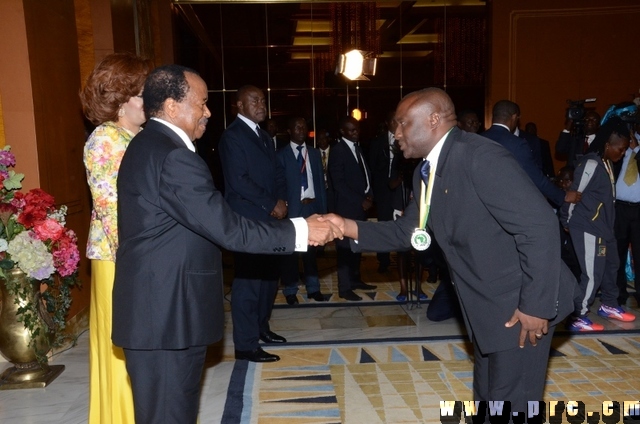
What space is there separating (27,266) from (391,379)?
2.74 m

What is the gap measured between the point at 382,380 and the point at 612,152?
310 centimetres

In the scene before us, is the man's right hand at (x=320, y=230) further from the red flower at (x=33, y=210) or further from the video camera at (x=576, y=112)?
the video camera at (x=576, y=112)

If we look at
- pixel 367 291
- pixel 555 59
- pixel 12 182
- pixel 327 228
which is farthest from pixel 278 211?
pixel 555 59

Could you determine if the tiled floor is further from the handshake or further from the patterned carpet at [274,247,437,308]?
the handshake

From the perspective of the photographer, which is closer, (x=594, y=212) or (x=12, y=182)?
(x=12, y=182)

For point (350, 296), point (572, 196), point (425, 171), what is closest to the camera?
point (425, 171)

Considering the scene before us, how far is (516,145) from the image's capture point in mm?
5250

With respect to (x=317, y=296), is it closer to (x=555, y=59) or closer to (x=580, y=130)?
(x=580, y=130)

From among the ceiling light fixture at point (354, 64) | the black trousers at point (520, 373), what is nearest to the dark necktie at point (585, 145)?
the ceiling light fixture at point (354, 64)

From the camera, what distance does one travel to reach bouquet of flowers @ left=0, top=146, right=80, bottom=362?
4.42m

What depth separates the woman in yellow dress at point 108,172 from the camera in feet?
9.98

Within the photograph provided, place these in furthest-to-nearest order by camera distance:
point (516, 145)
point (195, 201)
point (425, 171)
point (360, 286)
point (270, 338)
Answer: point (360, 286)
point (270, 338)
point (516, 145)
point (425, 171)
point (195, 201)

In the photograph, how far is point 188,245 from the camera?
7.63 feet

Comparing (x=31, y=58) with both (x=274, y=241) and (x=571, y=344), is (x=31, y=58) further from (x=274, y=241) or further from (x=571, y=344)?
(x=571, y=344)
